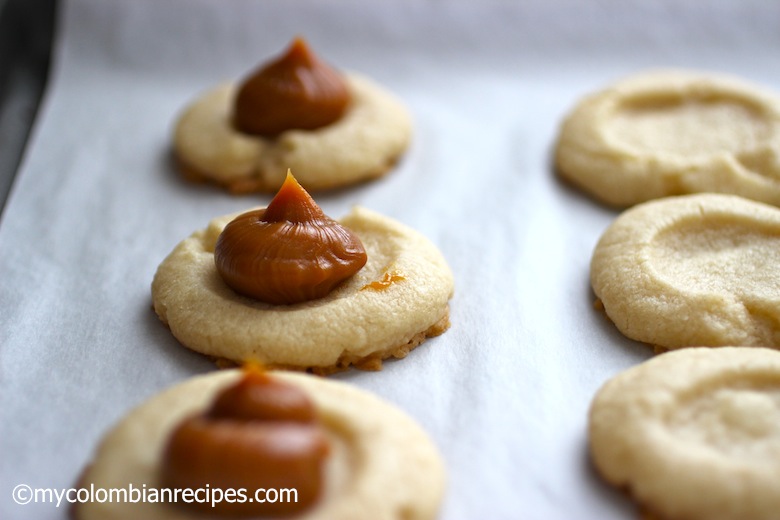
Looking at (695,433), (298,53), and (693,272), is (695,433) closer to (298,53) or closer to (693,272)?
(693,272)

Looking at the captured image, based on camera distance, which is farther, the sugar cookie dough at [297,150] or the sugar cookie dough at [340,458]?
the sugar cookie dough at [297,150]

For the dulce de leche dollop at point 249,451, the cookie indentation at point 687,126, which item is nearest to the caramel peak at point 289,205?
the dulce de leche dollop at point 249,451

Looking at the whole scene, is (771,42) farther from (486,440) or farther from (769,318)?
(486,440)

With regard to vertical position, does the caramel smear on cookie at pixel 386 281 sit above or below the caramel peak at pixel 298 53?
below

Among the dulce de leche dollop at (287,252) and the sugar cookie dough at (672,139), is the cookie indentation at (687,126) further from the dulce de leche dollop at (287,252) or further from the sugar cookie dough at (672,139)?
the dulce de leche dollop at (287,252)

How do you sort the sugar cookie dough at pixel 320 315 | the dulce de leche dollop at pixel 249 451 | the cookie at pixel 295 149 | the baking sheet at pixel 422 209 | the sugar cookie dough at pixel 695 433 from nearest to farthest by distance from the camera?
the dulce de leche dollop at pixel 249 451, the sugar cookie dough at pixel 695 433, the baking sheet at pixel 422 209, the sugar cookie dough at pixel 320 315, the cookie at pixel 295 149
